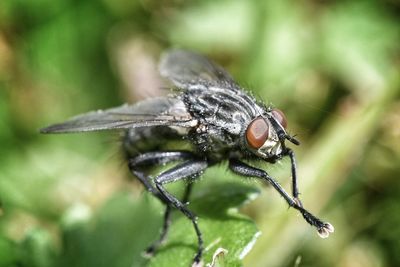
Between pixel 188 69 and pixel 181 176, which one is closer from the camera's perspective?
pixel 181 176

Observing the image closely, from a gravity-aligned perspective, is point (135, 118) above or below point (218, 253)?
above

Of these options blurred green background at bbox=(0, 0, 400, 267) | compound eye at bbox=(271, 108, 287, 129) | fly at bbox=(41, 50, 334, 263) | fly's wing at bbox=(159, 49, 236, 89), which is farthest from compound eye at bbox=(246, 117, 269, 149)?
blurred green background at bbox=(0, 0, 400, 267)

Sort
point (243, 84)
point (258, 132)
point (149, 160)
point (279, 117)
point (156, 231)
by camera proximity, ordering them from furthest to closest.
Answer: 1. point (243, 84)
2. point (156, 231)
3. point (149, 160)
4. point (279, 117)
5. point (258, 132)

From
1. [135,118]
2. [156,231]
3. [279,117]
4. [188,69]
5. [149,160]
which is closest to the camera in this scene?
[279,117]

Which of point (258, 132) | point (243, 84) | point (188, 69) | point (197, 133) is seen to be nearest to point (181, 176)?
point (197, 133)

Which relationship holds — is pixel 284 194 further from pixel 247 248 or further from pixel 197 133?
pixel 197 133

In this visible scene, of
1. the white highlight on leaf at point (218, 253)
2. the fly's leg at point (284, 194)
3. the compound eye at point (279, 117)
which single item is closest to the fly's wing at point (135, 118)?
the fly's leg at point (284, 194)
